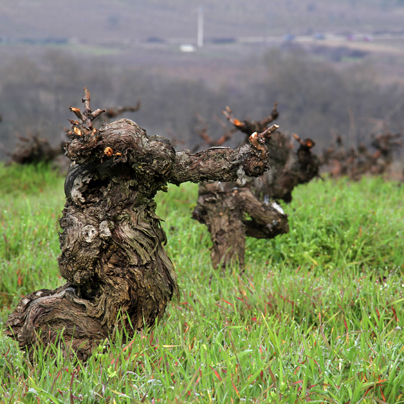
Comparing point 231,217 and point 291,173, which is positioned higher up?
point 291,173

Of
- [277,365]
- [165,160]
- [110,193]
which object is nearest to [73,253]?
[110,193]

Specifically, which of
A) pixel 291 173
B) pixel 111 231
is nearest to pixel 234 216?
pixel 291 173

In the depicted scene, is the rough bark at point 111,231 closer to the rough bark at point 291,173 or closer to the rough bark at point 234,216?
the rough bark at point 234,216

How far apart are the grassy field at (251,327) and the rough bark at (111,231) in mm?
186

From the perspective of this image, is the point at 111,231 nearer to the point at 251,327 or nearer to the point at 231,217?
the point at 251,327

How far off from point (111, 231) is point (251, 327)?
1.15 meters

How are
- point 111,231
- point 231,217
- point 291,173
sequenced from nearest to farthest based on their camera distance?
point 111,231
point 231,217
point 291,173

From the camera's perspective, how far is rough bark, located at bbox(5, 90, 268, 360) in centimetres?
248

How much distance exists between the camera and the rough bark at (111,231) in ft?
8.14

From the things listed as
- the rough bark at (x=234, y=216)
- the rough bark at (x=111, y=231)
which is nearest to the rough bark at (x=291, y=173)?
the rough bark at (x=234, y=216)

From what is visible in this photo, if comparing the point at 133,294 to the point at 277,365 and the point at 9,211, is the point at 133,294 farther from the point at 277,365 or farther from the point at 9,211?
the point at 9,211

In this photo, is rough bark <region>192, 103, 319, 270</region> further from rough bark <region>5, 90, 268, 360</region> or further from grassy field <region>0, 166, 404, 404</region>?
rough bark <region>5, 90, 268, 360</region>

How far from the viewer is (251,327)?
105 inches

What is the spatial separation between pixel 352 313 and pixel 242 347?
119 cm
